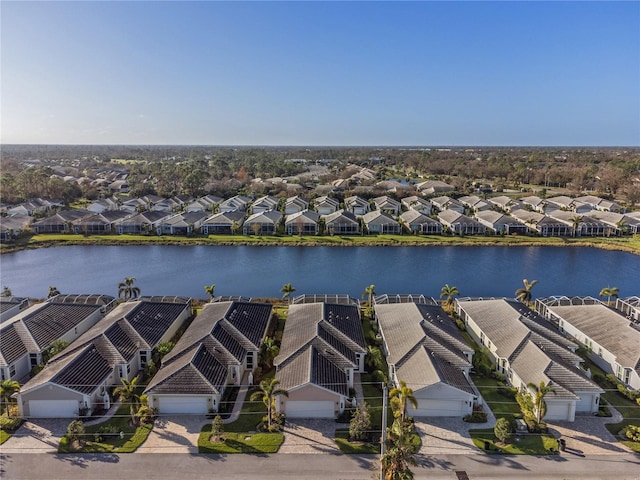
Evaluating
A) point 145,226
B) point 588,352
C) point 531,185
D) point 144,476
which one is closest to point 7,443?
point 144,476

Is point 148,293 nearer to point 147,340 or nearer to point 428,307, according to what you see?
point 147,340

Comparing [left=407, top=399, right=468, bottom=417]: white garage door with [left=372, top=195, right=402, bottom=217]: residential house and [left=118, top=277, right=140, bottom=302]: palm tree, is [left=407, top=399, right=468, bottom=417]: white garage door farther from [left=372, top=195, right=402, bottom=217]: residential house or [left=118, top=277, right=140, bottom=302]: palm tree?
[left=372, top=195, right=402, bottom=217]: residential house

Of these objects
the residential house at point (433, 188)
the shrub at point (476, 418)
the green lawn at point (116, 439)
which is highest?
the residential house at point (433, 188)

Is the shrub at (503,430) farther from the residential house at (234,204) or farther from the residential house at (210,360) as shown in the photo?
the residential house at (234,204)

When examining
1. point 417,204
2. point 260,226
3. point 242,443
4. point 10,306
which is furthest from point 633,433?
point 417,204

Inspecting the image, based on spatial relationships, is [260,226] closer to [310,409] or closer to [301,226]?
[301,226]

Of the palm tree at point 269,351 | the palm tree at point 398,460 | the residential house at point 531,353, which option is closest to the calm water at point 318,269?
the residential house at point 531,353
